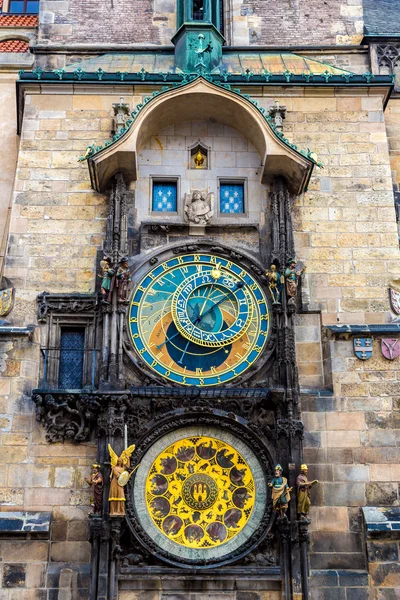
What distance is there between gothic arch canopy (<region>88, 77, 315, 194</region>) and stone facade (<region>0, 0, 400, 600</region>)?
21 centimetres

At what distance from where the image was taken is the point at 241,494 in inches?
508

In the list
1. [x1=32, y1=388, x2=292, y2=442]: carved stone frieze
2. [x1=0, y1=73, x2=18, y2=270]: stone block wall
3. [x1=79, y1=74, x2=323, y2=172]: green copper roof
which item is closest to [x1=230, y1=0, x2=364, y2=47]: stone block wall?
[x1=79, y1=74, x2=323, y2=172]: green copper roof

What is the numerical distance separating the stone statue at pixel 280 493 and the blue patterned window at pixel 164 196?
14.0 feet

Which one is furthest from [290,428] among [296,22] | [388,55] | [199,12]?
[296,22]

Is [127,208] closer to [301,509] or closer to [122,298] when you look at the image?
[122,298]

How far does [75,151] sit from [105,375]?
3698 millimetres

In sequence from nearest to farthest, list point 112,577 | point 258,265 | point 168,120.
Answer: point 112,577
point 258,265
point 168,120

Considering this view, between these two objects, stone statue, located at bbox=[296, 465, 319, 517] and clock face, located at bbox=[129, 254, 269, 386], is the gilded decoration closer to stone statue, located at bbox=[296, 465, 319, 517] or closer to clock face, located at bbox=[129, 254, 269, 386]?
stone statue, located at bbox=[296, 465, 319, 517]

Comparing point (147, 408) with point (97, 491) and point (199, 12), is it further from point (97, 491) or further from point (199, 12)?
point (199, 12)

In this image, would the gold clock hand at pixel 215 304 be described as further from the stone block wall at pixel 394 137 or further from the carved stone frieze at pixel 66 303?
the stone block wall at pixel 394 137

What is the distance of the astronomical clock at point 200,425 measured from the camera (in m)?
12.7

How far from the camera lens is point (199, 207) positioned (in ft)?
47.4

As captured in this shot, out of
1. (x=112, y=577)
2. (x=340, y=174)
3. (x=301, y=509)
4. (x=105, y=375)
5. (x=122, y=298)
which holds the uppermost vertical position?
(x=340, y=174)

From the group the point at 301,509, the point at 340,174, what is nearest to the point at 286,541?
the point at 301,509
